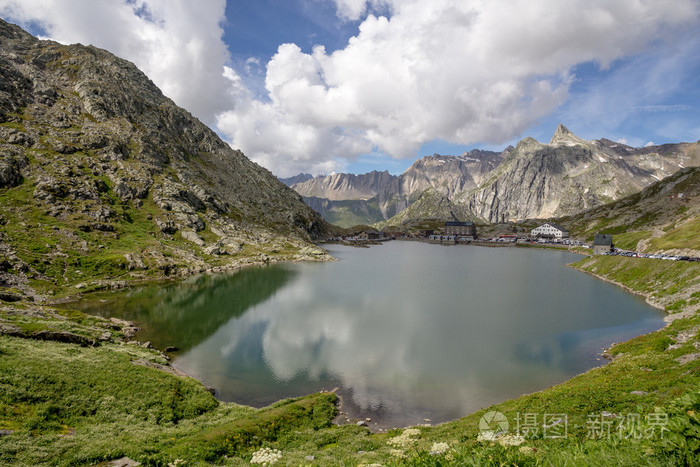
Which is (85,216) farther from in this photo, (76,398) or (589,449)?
(589,449)

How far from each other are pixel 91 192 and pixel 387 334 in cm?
13238

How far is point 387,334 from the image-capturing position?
178 ft

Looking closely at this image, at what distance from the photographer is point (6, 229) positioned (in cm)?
8738

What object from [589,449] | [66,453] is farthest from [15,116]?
[589,449]

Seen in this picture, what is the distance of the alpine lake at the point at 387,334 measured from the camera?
36.6 m

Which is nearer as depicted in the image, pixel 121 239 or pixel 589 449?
pixel 589 449

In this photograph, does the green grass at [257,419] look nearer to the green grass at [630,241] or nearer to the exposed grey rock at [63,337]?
the exposed grey rock at [63,337]

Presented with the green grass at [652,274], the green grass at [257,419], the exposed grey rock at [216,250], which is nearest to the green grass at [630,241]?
the green grass at [652,274]

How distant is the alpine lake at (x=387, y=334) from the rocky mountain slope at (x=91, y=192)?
21.3 metres

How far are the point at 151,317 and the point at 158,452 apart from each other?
51.5 metres
